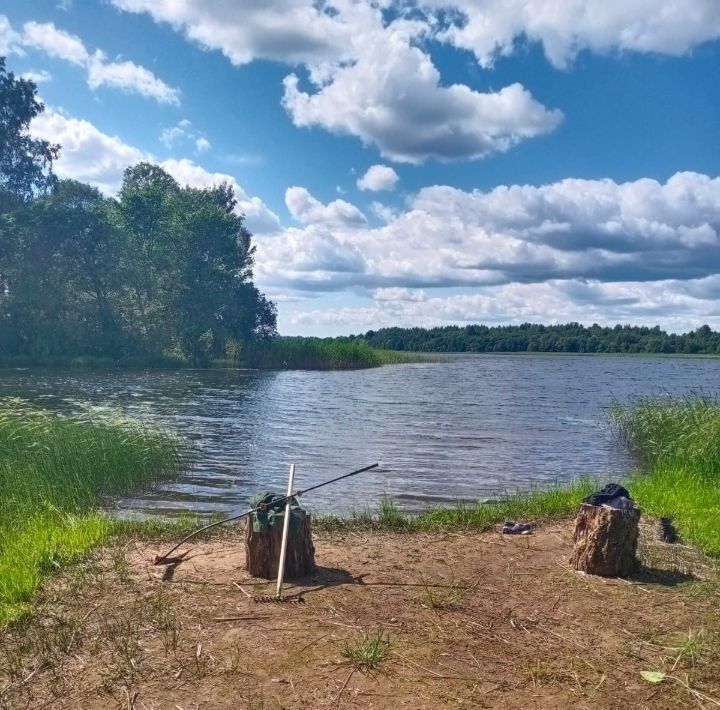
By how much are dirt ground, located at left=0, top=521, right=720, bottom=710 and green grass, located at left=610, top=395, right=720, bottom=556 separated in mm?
1999

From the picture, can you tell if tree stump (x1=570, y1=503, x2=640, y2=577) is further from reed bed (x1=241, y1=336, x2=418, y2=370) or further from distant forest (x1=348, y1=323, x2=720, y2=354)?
distant forest (x1=348, y1=323, x2=720, y2=354)

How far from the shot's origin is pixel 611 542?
6.51 metres

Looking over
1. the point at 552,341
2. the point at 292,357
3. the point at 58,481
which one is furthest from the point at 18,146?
the point at 552,341

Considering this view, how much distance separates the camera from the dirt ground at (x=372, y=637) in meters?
4.28

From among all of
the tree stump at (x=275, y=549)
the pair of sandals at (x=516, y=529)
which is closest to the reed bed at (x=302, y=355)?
the pair of sandals at (x=516, y=529)

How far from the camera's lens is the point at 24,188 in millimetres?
47969

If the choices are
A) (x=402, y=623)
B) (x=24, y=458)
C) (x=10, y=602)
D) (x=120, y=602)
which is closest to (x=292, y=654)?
(x=402, y=623)

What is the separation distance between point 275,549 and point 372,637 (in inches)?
65.2

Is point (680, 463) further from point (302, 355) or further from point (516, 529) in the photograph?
point (302, 355)

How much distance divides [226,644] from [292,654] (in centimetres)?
54

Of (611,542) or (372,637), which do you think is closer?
(372,637)

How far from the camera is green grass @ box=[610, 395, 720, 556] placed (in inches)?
350

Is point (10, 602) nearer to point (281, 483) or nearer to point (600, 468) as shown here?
point (281, 483)

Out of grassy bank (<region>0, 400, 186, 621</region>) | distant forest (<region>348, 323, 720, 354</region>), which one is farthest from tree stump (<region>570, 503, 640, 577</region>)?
distant forest (<region>348, 323, 720, 354</region>)
